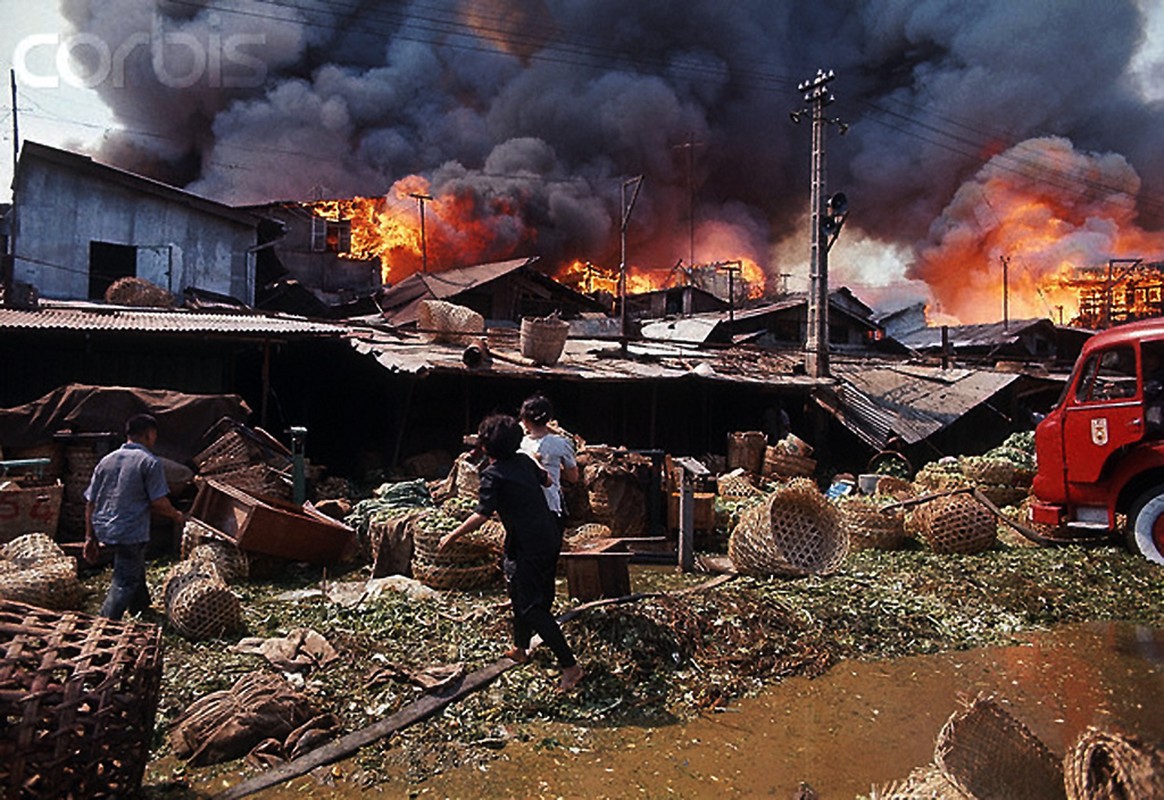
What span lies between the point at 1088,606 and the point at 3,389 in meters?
16.6

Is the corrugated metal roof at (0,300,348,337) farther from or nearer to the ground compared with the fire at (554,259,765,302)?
nearer to the ground

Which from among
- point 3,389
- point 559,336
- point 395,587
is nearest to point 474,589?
point 395,587

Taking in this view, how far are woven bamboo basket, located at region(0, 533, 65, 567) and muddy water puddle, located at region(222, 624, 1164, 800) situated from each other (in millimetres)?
4628

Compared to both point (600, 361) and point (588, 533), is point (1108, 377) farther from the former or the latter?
point (600, 361)

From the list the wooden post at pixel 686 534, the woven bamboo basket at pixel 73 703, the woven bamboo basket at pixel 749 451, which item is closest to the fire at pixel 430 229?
the woven bamboo basket at pixel 749 451

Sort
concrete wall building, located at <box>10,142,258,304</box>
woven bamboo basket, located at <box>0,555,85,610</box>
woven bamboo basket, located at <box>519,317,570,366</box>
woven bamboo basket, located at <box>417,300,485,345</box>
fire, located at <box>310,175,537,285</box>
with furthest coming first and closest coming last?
fire, located at <box>310,175,537,285</box> → concrete wall building, located at <box>10,142,258,304</box> → woven bamboo basket, located at <box>417,300,485,345</box> → woven bamboo basket, located at <box>519,317,570,366</box> → woven bamboo basket, located at <box>0,555,85,610</box>

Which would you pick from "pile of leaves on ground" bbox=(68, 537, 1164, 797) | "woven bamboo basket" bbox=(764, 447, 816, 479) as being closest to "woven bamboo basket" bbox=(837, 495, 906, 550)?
"pile of leaves on ground" bbox=(68, 537, 1164, 797)

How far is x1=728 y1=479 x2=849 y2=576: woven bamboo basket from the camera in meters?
7.96

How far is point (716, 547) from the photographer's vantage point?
1066 centimetres

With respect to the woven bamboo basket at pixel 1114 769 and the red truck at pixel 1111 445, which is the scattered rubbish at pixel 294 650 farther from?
the red truck at pixel 1111 445

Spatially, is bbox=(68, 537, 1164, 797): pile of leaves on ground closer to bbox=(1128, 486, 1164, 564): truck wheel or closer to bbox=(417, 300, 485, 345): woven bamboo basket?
bbox=(1128, 486, 1164, 564): truck wheel

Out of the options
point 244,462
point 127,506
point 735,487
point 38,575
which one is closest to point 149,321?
point 244,462

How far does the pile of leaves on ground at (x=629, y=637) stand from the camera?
4.77 m

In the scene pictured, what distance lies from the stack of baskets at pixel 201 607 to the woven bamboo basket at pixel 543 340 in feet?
29.4
